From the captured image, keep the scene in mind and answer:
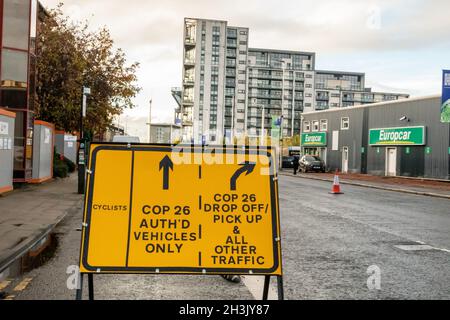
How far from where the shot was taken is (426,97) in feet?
126

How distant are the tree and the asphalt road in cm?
2091

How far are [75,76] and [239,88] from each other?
3721 inches

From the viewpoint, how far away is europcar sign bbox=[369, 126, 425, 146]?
127 ft

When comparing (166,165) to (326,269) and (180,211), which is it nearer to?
(180,211)

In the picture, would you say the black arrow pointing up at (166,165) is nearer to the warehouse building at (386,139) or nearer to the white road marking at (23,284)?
the white road marking at (23,284)

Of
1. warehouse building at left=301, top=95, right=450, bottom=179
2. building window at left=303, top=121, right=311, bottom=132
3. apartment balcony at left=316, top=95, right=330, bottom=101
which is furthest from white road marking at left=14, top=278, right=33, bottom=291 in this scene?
apartment balcony at left=316, top=95, right=330, bottom=101

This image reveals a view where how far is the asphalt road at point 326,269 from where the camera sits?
→ 5.63m

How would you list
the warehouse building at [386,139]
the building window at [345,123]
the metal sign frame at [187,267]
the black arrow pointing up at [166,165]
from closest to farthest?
the metal sign frame at [187,267] < the black arrow pointing up at [166,165] < the warehouse building at [386,139] < the building window at [345,123]

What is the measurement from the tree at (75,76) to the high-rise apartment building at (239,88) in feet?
220

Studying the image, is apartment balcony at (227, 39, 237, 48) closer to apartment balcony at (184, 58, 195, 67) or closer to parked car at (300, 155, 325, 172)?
apartment balcony at (184, 58, 195, 67)

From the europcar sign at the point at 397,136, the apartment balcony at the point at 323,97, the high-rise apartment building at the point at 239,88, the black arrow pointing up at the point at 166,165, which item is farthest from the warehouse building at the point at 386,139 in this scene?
the apartment balcony at the point at 323,97

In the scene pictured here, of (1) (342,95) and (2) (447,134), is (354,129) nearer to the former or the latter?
(2) (447,134)
